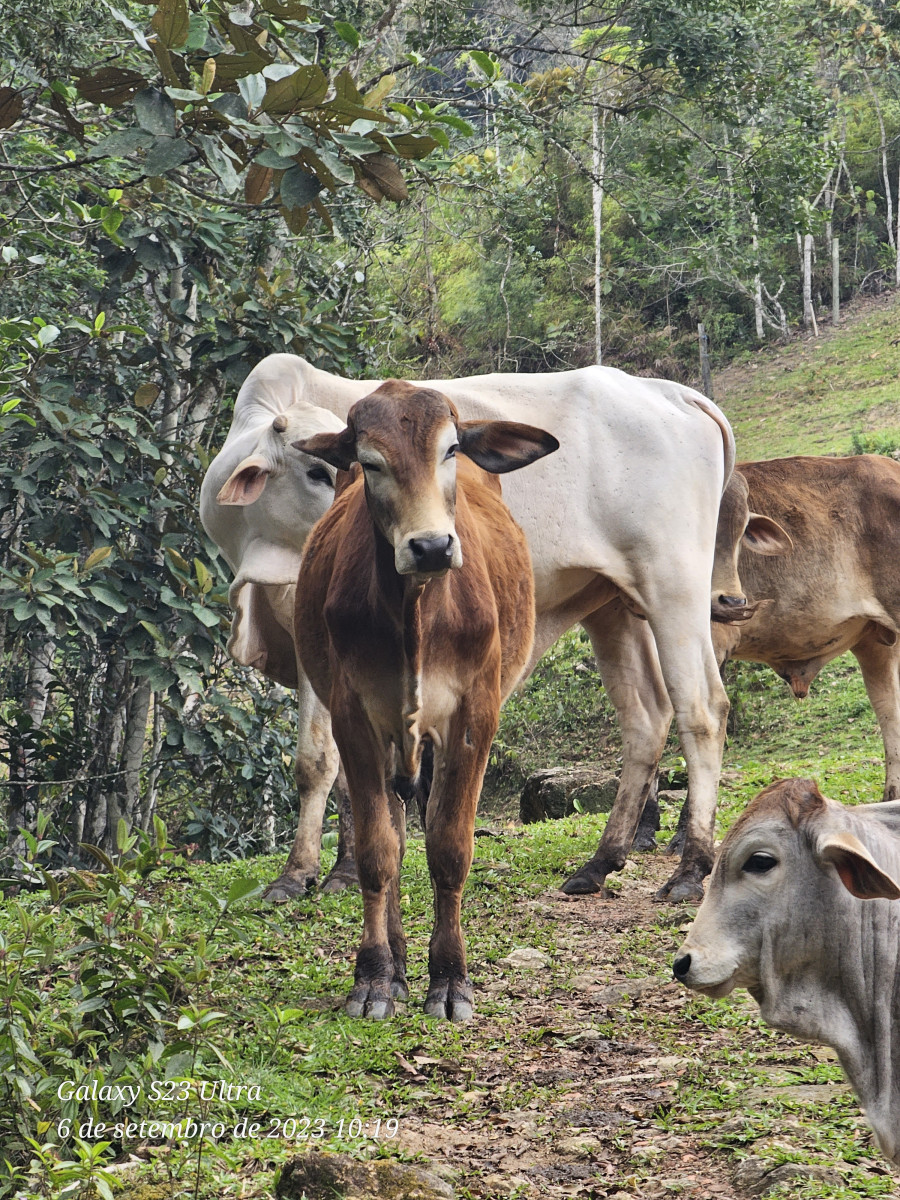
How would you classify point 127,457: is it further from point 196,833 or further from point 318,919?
A: point 318,919

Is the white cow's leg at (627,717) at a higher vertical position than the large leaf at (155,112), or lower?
lower

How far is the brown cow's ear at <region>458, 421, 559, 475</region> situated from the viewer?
13.5 feet

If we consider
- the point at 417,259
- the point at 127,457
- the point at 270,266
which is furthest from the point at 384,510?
the point at 417,259

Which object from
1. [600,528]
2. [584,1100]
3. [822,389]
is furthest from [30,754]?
[822,389]

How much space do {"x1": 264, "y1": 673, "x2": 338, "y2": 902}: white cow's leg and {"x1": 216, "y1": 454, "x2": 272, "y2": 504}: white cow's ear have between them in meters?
1.01

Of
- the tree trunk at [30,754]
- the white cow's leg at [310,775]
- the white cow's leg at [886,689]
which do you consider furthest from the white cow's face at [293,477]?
the white cow's leg at [886,689]

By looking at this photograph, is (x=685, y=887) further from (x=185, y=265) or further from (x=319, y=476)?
(x=185, y=265)

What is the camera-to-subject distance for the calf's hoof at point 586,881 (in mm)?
6070

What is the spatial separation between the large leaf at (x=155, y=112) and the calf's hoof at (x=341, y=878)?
3690 mm

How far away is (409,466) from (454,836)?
1269 mm

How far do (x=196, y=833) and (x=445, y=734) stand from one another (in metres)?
4.46

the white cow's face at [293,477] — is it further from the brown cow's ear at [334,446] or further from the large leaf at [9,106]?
the large leaf at [9,106]

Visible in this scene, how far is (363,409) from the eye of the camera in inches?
150

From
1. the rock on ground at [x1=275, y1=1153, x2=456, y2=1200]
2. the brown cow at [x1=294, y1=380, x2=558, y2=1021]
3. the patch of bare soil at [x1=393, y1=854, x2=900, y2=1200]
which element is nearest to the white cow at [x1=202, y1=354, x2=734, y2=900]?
the patch of bare soil at [x1=393, y1=854, x2=900, y2=1200]
